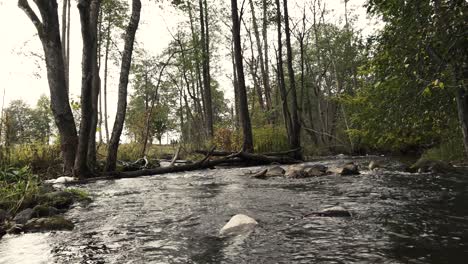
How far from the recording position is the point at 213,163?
13656 mm

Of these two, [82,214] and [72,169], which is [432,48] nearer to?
[82,214]

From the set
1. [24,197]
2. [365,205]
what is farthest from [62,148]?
[365,205]

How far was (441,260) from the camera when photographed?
3125 millimetres

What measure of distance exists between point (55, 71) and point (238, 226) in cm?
938

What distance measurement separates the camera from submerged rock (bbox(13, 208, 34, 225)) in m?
5.23

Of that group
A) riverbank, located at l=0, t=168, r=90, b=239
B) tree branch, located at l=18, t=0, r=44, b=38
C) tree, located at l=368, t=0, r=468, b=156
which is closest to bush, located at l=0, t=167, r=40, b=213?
riverbank, located at l=0, t=168, r=90, b=239

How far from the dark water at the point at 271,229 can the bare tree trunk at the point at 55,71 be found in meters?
4.55

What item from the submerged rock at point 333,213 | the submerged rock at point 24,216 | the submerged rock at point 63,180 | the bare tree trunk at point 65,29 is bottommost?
the submerged rock at point 333,213

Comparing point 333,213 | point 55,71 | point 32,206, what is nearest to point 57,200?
point 32,206

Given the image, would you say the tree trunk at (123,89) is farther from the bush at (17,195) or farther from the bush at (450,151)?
the bush at (450,151)

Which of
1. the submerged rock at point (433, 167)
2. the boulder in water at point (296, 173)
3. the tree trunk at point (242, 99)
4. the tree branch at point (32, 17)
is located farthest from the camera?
the tree trunk at point (242, 99)

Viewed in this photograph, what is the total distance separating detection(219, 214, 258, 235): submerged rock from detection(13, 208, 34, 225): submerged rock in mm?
2856

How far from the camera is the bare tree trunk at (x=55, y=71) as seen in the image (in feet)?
36.9

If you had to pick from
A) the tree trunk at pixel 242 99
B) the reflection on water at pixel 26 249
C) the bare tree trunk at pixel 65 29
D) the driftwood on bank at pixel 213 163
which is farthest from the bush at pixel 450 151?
the bare tree trunk at pixel 65 29
